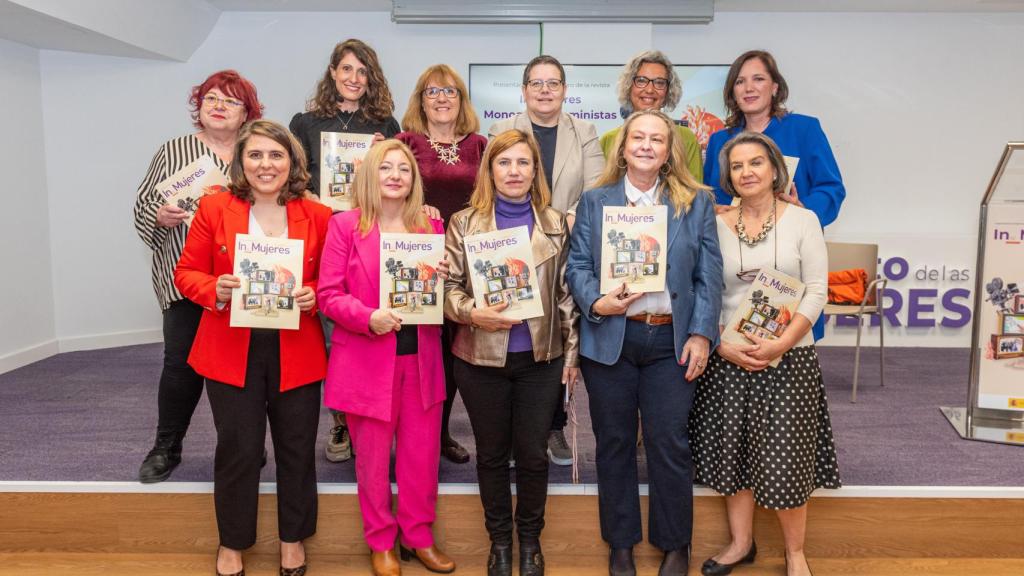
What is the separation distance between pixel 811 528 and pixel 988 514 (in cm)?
73

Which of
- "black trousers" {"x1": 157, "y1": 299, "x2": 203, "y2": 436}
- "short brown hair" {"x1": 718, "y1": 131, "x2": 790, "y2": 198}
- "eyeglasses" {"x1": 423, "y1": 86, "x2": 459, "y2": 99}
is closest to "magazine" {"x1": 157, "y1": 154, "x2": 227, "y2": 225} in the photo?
"black trousers" {"x1": 157, "y1": 299, "x2": 203, "y2": 436}

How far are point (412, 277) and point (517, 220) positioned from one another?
0.43 m

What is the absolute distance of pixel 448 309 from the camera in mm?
2773

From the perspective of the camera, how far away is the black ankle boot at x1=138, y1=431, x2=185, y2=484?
316 cm

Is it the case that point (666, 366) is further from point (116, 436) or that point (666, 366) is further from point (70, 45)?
point (70, 45)

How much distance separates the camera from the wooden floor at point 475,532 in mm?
3162

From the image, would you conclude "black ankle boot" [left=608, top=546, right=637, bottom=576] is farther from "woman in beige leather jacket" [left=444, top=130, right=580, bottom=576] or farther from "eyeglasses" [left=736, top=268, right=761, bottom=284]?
"eyeglasses" [left=736, top=268, right=761, bottom=284]

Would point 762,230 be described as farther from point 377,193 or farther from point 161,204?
point 161,204

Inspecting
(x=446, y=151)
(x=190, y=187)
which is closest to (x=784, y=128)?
(x=446, y=151)

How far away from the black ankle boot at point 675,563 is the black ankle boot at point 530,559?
459 millimetres

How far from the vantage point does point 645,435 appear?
2.82m

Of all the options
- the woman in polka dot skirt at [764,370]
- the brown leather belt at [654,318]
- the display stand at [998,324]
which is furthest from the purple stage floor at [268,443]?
the brown leather belt at [654,318]

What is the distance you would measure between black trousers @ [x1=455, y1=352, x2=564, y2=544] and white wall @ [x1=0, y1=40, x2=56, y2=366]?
169 inches

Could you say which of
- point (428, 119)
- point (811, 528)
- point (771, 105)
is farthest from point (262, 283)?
point (811, 528)
